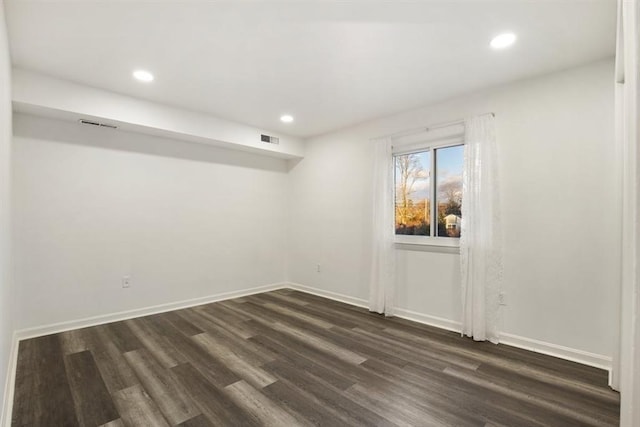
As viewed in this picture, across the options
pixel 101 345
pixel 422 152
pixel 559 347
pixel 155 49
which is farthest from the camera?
pixel 422 152

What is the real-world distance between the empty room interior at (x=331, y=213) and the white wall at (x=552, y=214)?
0.02m

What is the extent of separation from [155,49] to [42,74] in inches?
54.4

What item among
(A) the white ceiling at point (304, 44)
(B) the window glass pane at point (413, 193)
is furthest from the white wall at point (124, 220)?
(B) the window glass pane at point (413, 193)

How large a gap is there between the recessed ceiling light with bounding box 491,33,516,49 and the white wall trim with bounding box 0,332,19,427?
13.5ft

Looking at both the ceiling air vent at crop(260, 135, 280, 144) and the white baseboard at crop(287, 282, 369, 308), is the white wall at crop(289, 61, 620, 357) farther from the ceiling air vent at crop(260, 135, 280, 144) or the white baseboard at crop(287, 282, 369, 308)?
the ceiling air vent at crop(260, 135, 280, 144)

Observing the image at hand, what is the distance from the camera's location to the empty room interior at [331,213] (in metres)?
2.00

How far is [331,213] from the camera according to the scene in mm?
4734

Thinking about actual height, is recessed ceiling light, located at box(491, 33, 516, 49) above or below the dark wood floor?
above

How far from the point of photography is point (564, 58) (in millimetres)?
2531

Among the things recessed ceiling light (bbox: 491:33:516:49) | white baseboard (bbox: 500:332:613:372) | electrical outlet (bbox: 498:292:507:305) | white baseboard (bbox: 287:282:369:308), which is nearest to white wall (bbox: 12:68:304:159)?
white baseboard (bbox: 287:282:369:308)

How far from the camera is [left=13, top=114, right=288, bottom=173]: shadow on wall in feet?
10.3

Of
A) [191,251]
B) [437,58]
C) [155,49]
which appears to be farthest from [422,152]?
[191,251]

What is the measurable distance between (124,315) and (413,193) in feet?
13.0

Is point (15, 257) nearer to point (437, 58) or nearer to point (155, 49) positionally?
point (155, 49)
